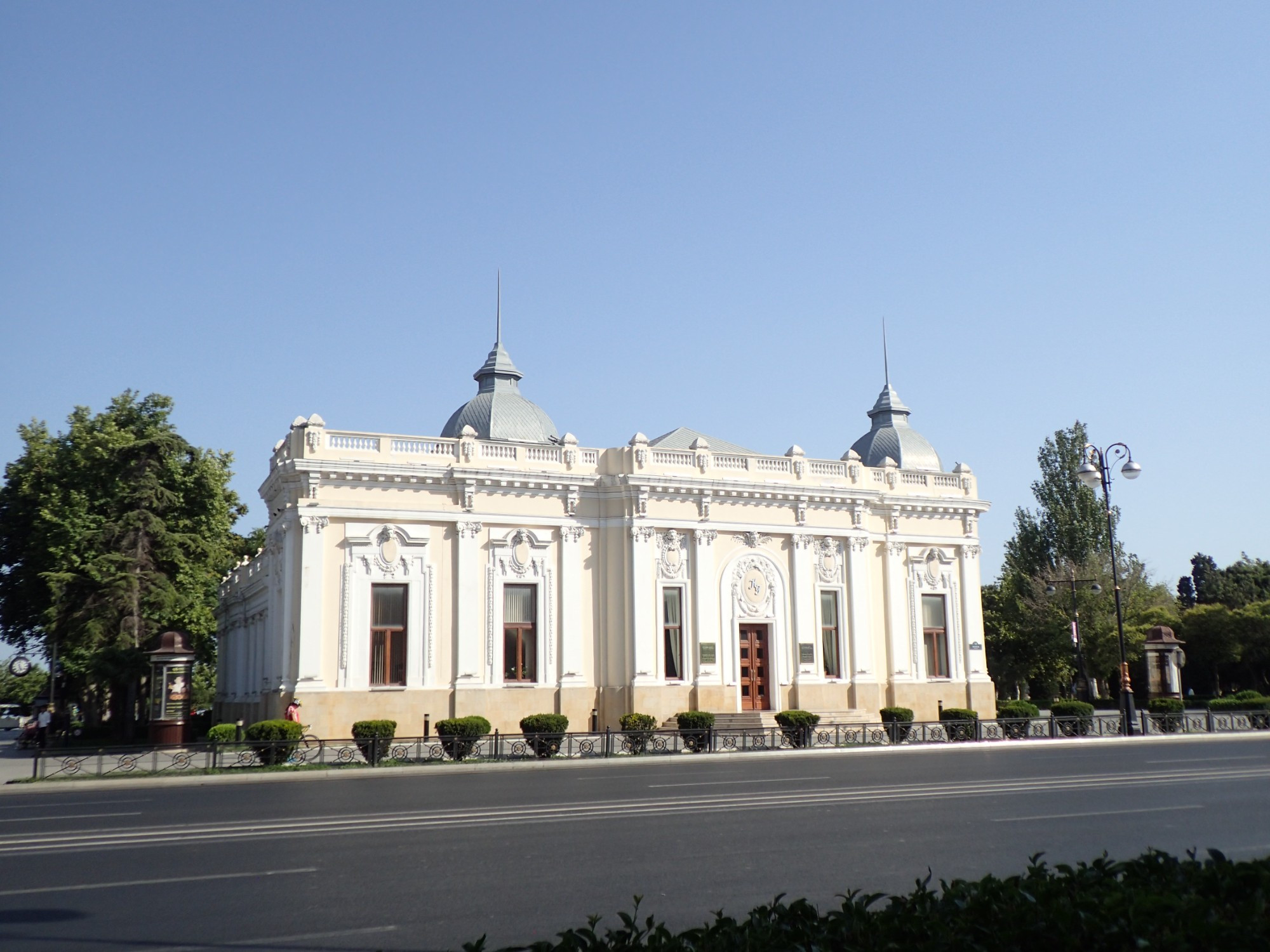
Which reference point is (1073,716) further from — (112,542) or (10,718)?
(10,718)

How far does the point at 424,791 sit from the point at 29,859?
9375mm

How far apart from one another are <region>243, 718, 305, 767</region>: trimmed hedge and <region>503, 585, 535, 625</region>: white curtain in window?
9.45 meters

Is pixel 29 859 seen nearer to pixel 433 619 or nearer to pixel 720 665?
pixel 433 619

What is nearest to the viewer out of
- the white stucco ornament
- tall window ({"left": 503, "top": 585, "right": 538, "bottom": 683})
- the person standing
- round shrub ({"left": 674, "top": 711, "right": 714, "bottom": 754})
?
round shrub ({"left": 674, "top": 711, "right": 714, "bottom": 754})

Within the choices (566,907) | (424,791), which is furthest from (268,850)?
(424,791)

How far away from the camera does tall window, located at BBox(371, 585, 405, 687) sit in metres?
36.4

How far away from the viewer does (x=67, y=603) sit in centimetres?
4722

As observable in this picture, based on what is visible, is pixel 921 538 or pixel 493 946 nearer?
pixel 493 946

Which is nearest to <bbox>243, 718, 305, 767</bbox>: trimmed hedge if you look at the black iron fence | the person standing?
the black iron fence

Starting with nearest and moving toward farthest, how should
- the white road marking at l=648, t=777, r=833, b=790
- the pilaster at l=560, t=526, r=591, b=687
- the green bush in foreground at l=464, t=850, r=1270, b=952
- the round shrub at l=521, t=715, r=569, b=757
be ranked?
the green bush in foreground at l=464, t=850, r=1270, b=952
the white road marking at l=648, t=777, r=833, b=790
the round shrub at l=521, t=715, r=569, b=757
the pilaster at l=560, t=526, r=591, b=687

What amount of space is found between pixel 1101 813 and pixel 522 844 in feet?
27.6

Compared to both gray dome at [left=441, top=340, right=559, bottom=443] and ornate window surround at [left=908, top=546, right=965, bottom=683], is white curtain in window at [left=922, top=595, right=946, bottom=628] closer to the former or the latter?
ornate window surround at [left=908, top=546, right=965, bottom=683]

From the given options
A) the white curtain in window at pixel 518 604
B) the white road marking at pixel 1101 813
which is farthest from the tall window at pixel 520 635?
the white road marking at pixel 1101 813

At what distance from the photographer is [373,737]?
2919 cm
